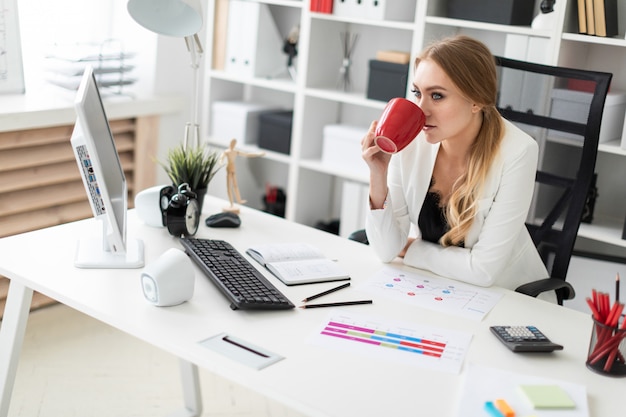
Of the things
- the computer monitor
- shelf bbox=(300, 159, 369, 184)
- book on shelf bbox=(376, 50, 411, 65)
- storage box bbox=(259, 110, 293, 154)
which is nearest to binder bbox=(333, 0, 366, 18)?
book on shelf bbox=(376, 50, 411, 65)

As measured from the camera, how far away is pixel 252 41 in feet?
12.0

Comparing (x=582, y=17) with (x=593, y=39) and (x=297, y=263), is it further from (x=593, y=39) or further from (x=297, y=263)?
(x=297, y=263)

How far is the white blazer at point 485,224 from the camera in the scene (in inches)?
79.6

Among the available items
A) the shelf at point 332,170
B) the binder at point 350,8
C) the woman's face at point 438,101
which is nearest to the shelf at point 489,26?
the binder at point 350,8

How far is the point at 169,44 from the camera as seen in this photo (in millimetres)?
3570

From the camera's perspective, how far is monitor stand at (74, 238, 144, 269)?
1.89 m

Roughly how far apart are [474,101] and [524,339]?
67 centimetres

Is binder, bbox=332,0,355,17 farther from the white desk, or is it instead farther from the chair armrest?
the chair armrest

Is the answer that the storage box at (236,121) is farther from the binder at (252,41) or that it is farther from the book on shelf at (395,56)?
the book on shelf at (395,56)

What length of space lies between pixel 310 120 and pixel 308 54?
30cm

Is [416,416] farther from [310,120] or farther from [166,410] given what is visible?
[310,120]

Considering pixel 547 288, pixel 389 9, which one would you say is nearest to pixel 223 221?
pixel 547 288

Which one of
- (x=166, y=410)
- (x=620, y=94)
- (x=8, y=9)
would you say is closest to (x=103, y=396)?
(x=166, y=410)

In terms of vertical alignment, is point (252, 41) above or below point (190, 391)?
above
